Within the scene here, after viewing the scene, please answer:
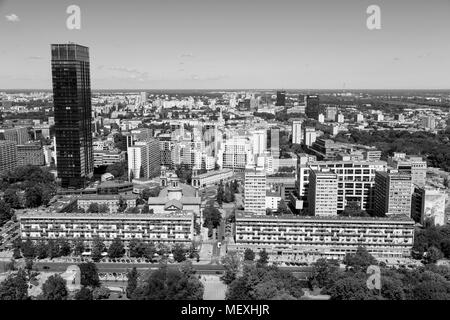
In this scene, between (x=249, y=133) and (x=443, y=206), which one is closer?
(x=443, y=206)

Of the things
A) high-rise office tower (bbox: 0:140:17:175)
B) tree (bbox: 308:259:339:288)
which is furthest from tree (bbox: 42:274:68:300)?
high-rise office tower (bbox: 0:140:17:175)

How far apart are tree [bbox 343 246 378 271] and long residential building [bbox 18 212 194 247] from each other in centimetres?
206

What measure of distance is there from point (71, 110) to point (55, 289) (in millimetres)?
5156

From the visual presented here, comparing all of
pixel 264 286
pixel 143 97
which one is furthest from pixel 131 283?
pixel 143 97

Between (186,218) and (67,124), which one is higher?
(67,124)

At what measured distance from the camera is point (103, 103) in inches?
912

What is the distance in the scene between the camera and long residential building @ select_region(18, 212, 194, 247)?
19.2 ft

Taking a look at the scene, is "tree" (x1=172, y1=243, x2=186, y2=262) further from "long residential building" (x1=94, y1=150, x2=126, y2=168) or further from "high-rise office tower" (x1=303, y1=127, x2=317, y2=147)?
"high-rise office tower" (x1=303, y1=127, x2=317, y2=147)

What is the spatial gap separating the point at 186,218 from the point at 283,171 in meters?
5.37

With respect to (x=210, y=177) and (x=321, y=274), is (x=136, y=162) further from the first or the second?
(x=321, y=274)
